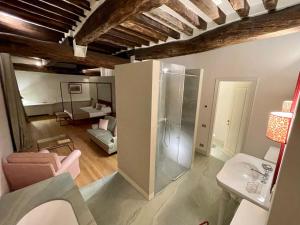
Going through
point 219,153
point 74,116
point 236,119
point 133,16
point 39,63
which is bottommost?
point 219,153

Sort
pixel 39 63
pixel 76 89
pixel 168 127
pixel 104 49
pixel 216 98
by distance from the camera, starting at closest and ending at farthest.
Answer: pixel 168 127 → pixel 216 98 → pixel 104 49 → pixel 39 63 → pixel 76 89

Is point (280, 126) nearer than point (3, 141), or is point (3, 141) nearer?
point (280, 126)

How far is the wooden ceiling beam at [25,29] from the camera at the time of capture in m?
2.30

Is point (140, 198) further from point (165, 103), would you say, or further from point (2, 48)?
point (2, 48)

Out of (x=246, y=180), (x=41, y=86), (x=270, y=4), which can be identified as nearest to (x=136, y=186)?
(x=246, y=180)

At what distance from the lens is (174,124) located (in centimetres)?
254

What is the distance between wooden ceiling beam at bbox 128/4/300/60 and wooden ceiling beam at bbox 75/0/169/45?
4.70 ft

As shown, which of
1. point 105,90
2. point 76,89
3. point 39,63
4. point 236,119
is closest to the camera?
point 236,119

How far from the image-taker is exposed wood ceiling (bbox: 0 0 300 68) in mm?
1618

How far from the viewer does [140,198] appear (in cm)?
230

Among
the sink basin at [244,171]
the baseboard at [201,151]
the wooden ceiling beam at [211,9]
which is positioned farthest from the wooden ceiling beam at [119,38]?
the baseboard at [201,151]

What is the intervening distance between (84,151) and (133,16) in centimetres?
362

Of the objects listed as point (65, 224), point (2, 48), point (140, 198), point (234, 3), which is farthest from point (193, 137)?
point (2, 48)

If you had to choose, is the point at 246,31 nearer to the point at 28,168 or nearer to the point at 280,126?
the point at 280,126
